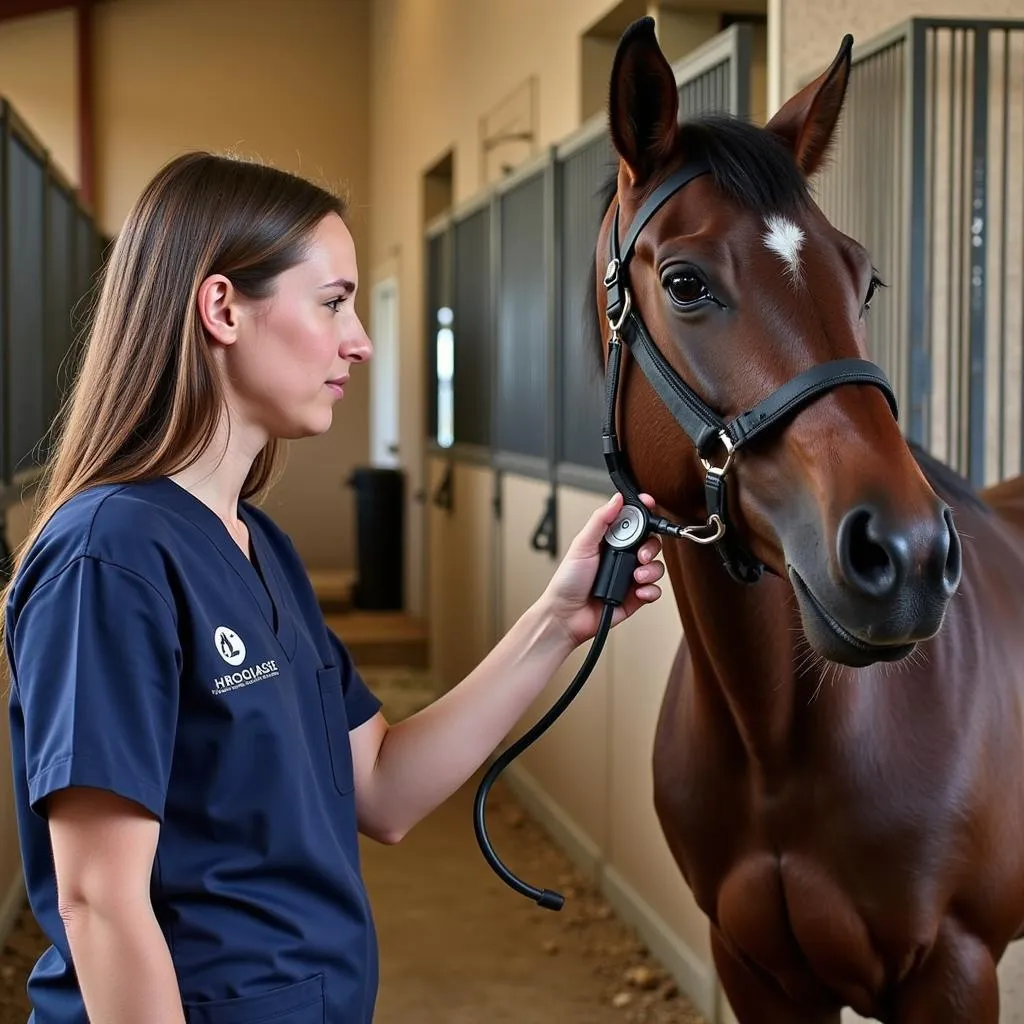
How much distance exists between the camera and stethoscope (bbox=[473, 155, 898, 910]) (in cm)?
108

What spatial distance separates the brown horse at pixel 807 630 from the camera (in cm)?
104

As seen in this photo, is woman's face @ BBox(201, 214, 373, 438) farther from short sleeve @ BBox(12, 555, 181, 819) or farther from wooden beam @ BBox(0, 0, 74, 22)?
wooden beam @ BBox(0, 0, 74, 22)

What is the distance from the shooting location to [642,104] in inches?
49.9

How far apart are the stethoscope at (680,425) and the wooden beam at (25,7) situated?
343 inches

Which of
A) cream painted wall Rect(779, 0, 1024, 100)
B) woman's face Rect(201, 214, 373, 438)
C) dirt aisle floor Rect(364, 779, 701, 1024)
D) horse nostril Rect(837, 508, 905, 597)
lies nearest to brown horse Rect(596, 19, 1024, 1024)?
horse nostril Rect(837, 508, 905, 597)

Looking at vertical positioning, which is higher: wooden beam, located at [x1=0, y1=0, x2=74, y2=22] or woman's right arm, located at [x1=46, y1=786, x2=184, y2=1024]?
wooden beam, located at [x1=0, y1=0, x2=74, y2=22]

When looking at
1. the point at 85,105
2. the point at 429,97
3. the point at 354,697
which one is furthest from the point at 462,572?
the point at 85,105

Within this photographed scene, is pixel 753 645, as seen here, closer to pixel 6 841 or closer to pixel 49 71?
pixel 6 841

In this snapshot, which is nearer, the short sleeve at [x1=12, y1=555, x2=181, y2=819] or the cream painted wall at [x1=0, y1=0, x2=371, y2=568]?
the short sleeve at [x1=12, y1=555, x2=181, y2=819]

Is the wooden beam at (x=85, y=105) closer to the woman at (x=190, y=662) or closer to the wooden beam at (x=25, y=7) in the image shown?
the wooden beam at (x=25, y=7)

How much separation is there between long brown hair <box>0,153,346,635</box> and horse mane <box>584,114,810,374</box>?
41 centimetres

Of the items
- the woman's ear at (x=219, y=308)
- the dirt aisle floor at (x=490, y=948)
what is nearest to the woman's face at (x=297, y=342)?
the woman's ear at (x=219, y=308)

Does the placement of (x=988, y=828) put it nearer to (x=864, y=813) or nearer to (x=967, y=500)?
(x=864, y=813)

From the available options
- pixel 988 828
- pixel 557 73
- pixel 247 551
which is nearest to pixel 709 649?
pixel 988 828
